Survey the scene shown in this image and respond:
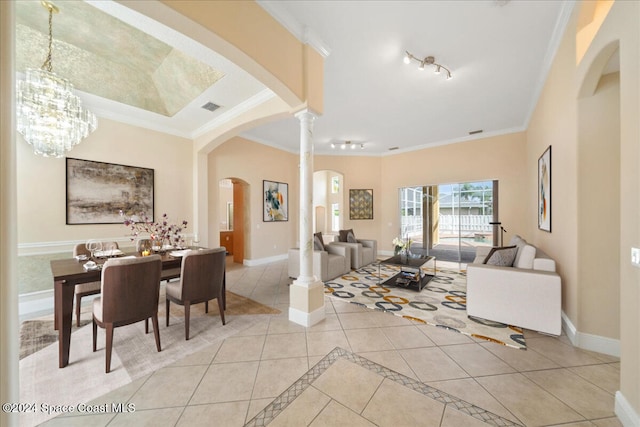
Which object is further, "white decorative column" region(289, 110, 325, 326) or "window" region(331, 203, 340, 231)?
"window" region(331, 203, 340, 231)

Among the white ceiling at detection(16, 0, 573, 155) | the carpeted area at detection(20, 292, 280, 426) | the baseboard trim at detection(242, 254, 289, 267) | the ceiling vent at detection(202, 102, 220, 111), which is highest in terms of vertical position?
the white ceiling at detection(16, 0, 573, 155)

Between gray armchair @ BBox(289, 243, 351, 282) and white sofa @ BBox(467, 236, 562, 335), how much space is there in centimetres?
237

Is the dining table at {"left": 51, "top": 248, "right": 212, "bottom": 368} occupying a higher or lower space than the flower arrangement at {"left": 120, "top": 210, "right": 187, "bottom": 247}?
lower

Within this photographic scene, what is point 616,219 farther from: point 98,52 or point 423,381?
point 98,52

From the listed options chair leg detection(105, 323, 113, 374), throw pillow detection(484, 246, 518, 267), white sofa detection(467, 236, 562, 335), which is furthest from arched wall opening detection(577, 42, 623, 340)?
chair leg detection(105, 323, 113, 374)

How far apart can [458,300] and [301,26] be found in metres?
4.35

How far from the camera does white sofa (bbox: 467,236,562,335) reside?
2.52m

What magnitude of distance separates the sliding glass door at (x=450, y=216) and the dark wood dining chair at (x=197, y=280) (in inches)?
235

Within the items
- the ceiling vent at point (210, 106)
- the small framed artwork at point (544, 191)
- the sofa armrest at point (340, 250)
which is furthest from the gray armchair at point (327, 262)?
the small framed artwork at point (544, 191)

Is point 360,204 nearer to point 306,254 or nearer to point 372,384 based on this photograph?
point 306,254

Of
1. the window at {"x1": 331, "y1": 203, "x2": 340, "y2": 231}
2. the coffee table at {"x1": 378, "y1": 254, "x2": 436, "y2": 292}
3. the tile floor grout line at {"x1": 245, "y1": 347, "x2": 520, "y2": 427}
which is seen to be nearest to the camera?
the tile floor grout line at {"x1": 245, "y1": 347, "x2": 520, "y2": 427}

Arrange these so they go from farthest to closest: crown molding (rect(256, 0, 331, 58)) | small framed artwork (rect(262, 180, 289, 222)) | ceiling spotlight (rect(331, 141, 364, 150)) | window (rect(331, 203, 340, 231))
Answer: window (rect(331, 203, 340, 231)) → ceiling spotlight (rect(331, 141, 364, 150)) → small framed artwork (rect(262, 180, 289, 222)) → crown molding (rect(256, 0, 331, 58))

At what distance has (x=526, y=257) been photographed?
2.91 metres

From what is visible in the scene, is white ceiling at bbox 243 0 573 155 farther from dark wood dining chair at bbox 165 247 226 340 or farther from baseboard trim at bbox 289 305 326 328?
baseboard trim at bbox 289 305 326 328
